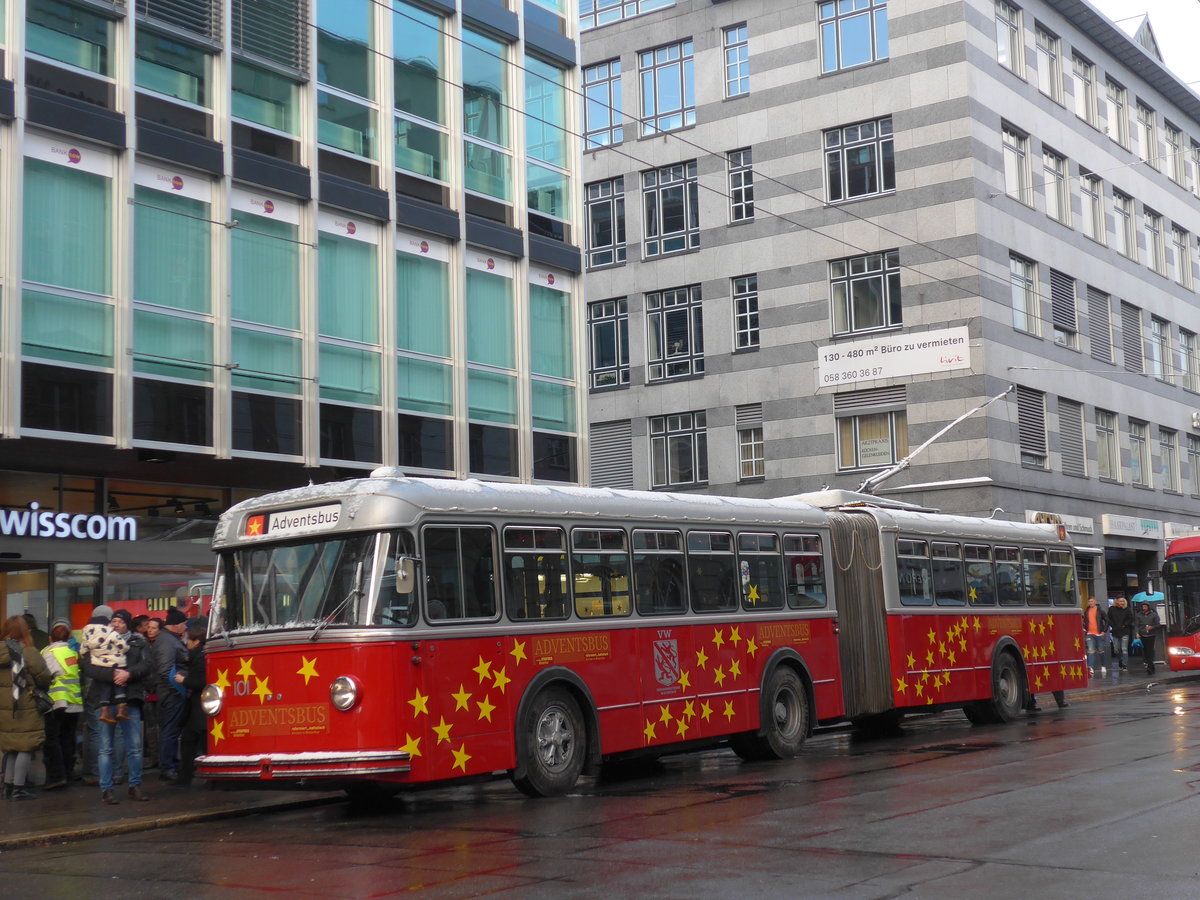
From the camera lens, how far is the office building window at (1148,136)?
48.5 m

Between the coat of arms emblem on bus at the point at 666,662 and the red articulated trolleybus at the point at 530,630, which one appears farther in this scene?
the coat of arms emblem on bus at the point at 666,662

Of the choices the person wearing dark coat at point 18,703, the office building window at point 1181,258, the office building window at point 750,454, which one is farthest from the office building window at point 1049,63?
the person wearing dark coat at point 18,703

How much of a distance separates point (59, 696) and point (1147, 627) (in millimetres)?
28275

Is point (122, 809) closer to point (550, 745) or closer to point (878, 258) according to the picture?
point (550, 745)

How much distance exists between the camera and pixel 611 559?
49.9 ft

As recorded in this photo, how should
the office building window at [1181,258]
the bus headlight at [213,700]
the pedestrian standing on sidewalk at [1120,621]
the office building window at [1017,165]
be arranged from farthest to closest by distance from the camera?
1. the office building window at [1181,258]
2. the office building window at [1017,165]
3. the pedestrian standing on sidewalk at [1120,621]
4. the bus headlight at [213,700]

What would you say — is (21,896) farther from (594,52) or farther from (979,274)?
(594,52)

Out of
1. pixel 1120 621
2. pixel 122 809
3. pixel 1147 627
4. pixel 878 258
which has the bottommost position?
pixel 122 809

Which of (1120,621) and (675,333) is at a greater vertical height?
(675,333)

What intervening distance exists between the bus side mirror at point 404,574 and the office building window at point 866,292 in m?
27.7

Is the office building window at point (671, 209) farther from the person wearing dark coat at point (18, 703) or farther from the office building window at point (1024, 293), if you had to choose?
the person wearing dark coat at point (18, 703)

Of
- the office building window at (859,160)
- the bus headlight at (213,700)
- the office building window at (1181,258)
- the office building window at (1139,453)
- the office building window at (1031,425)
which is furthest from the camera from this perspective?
the office building window at (1181,258)

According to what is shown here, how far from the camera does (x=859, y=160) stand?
39.2 metres

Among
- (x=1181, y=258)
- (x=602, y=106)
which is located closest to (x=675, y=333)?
(x=602, y=106)
